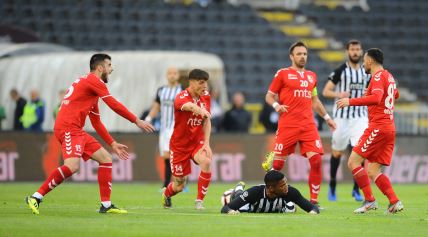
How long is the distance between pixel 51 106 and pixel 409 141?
30.0ft

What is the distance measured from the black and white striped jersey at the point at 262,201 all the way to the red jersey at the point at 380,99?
1.35 meters

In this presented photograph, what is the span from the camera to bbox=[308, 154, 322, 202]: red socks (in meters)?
15.4

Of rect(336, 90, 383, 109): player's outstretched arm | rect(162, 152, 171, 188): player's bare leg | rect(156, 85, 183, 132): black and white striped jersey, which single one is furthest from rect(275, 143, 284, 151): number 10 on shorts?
rect(156, 85, 183, 132): black and white striped jersey

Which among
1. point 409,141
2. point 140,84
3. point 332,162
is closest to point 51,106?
point 140,84

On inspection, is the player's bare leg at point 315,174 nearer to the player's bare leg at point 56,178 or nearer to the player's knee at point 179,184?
the player's knee at point 179,184

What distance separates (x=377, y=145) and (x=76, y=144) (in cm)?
379

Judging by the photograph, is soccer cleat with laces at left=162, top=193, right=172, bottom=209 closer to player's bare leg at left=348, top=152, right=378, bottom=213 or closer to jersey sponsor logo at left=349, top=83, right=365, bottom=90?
player's bare leg at left=348, top=152, right=378, bottom=213

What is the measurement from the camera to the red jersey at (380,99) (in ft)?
44.9

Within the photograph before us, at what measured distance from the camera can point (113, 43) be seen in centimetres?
3228

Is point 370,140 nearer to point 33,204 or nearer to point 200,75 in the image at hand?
point 200,75

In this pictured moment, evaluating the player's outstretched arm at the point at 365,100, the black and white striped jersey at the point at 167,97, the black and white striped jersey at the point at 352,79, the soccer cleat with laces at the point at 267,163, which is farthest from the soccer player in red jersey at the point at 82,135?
the black and white striped jersey at the point at 167,97

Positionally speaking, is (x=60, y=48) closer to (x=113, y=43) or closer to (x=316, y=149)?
(x=113, y=43)

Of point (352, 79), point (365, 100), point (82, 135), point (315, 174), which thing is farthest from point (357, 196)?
point (82, 135)

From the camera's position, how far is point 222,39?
3266 centimetres
